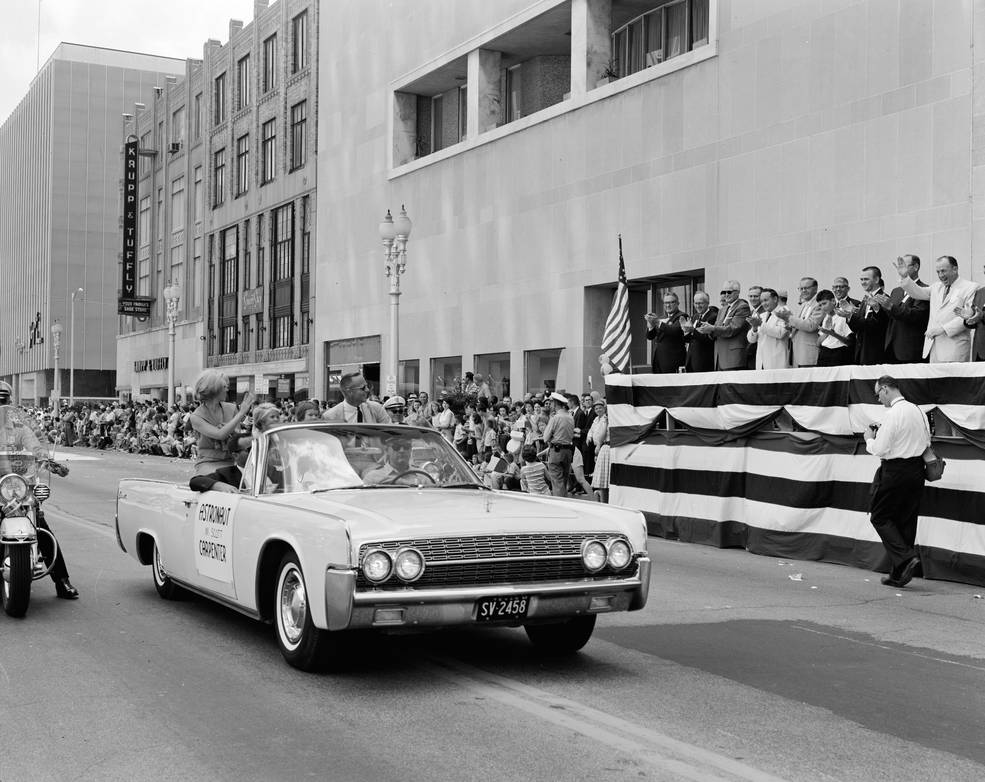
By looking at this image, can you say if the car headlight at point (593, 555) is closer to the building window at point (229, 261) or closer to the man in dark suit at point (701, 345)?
the man in dark suit at point (701, 345)

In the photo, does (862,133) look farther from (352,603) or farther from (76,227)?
(76,227)

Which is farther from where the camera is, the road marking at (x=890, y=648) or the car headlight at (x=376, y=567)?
the road marking at (x=890, y=648)

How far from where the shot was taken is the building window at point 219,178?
59.1m

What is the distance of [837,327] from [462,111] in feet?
79.0

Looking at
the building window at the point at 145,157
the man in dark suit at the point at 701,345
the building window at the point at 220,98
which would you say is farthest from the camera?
the building window at the point at 145,157

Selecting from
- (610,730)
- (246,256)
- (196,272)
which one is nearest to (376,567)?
(610,730)

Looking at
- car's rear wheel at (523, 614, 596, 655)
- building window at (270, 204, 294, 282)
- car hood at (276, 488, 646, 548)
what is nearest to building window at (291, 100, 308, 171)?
building window at (270, 204, 294, 282)

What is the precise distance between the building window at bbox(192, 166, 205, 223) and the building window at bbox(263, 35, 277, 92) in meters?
11.8

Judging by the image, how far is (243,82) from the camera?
5628 cm

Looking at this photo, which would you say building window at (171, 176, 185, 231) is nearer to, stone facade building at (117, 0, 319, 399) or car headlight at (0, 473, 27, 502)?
stone facade building at (117, 0, 319, 399)

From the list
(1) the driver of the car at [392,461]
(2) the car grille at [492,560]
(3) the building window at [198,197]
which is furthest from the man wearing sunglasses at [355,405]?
(3) the building window at [198,197]

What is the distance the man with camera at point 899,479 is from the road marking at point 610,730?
5.82 meters

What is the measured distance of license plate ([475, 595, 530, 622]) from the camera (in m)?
6.16

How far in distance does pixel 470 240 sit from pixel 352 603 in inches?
1116
